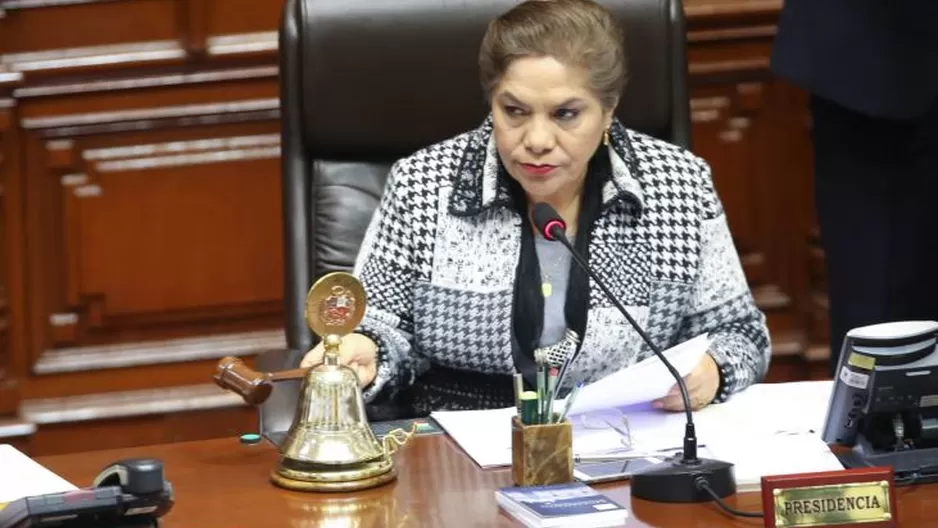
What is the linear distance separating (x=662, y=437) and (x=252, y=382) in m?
0.45

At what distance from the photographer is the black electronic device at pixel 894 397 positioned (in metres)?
1.72

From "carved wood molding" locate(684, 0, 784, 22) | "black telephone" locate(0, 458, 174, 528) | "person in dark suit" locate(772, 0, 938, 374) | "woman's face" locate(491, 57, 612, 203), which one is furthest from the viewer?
"carved wood molding" locate(684, 0, 784, 22)

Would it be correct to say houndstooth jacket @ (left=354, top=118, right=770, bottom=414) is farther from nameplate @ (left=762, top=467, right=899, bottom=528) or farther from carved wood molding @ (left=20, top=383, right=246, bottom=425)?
carved wood molding @ (left=20, top=383, right=246, bottom=425)

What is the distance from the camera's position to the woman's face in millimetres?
2195

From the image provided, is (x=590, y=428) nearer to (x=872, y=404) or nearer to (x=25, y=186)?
(x=872, y=404)

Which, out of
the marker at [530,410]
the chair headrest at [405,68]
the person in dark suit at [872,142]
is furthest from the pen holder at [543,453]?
the person in dark suit at [872,142]

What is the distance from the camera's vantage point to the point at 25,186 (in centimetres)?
344

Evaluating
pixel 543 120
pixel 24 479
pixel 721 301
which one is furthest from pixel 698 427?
pixel 24 479

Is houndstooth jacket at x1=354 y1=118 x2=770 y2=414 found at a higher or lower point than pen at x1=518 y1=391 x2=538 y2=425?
higher

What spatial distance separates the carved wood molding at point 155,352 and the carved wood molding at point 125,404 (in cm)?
6

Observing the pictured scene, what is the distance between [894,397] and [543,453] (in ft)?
1.20

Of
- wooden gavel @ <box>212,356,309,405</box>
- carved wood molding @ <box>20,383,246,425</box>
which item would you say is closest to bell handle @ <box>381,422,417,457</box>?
wooden gavel @ <box>212,356,309,405</box>

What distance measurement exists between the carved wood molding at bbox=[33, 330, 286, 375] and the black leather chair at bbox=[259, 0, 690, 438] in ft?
3.75

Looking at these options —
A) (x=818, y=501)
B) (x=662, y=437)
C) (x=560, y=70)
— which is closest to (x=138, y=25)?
(x=560, y=70)
